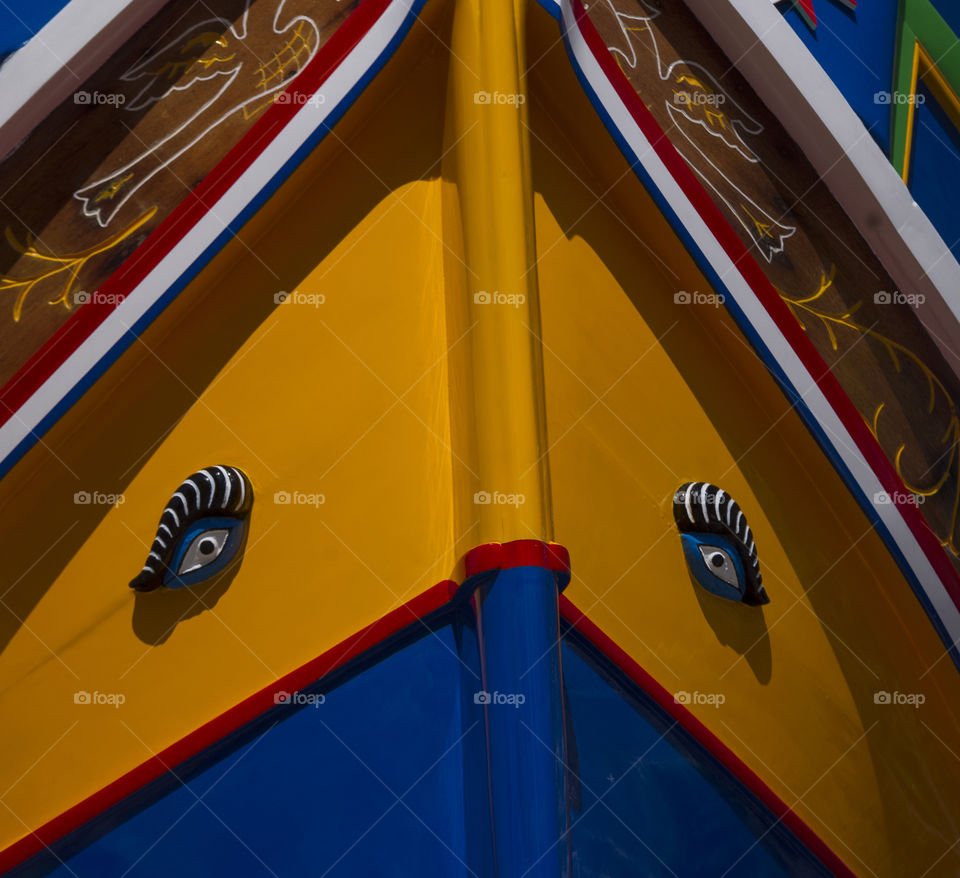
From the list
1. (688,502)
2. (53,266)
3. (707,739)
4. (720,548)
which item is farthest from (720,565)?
(53,266)

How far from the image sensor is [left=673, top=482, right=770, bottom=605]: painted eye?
2.63 meters

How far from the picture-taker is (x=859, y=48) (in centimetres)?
441

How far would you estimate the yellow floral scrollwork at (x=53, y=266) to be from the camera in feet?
9.00

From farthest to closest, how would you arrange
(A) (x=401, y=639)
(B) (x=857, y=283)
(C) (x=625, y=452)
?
(B) (x=857, y=283) < (C) (x=625, y=452) < (A) (x=401, y=639)

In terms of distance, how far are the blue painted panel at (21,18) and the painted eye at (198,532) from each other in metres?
1.49

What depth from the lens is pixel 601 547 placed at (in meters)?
2.55

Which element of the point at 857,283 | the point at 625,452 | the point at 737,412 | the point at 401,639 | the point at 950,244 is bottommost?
the point at 401,639

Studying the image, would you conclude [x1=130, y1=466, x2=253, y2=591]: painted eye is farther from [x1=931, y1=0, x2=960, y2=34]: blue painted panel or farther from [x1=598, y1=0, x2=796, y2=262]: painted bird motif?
[x1=931, y1=0, x2=960, y2=34]: blue painted panel

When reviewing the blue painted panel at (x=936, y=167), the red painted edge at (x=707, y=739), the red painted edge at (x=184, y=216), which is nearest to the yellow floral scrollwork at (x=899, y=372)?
the blue painted panel at (x=936, y=167)

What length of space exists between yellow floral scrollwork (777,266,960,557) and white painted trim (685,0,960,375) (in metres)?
0.18

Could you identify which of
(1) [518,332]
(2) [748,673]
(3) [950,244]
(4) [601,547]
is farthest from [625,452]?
(3) [950,244]

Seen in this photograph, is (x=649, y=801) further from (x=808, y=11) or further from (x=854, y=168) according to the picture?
(x=808, y=11)

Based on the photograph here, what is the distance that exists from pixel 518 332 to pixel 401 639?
76 centimetres

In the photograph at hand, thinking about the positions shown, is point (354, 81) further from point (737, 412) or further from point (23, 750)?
point (23, 750)
